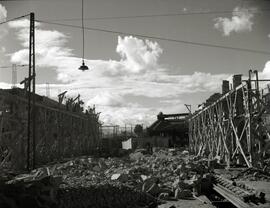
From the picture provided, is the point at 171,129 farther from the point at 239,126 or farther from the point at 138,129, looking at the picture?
the point at 239,126

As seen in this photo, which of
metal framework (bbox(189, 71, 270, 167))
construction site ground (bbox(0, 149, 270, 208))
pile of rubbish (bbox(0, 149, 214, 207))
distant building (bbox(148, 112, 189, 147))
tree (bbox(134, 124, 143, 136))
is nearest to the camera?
construction site ground (bbox(0, 149, 270, 208))

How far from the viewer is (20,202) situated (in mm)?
10359

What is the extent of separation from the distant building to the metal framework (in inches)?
969

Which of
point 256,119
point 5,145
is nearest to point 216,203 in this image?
point 256,119

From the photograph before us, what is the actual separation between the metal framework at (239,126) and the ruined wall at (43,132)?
31.3 feet

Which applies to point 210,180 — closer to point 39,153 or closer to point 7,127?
point 7,127

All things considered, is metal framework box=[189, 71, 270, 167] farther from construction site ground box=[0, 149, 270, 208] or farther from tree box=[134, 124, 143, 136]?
tree box=[134, 124, 143, 136]

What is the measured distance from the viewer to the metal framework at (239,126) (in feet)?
55.6

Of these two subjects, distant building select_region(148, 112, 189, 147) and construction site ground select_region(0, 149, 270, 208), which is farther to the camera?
distant building select_region(148, 112, 189, 147)

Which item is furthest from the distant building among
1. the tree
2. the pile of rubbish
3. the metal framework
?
the pile of rubbish

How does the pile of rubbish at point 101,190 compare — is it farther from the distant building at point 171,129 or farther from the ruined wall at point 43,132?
the distant building at point 171,129

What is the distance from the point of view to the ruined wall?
71.0 feet

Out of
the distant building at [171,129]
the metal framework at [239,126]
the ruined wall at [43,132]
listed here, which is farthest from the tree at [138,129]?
the metal framework at [239,126]

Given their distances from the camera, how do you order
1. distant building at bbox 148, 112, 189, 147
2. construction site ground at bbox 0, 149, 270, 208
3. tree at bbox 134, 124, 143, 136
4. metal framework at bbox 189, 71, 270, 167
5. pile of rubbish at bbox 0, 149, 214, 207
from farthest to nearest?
tree at bbox 134, 124, 143, 136 → distant building at bbox 148, 112, 189, 147 → metal framework at bbox 189, 71, 270, 167 → pile of rubbish at bbox 0, 149, 214, 207 → construction site ground at bbox 0, 149, 270, 208
